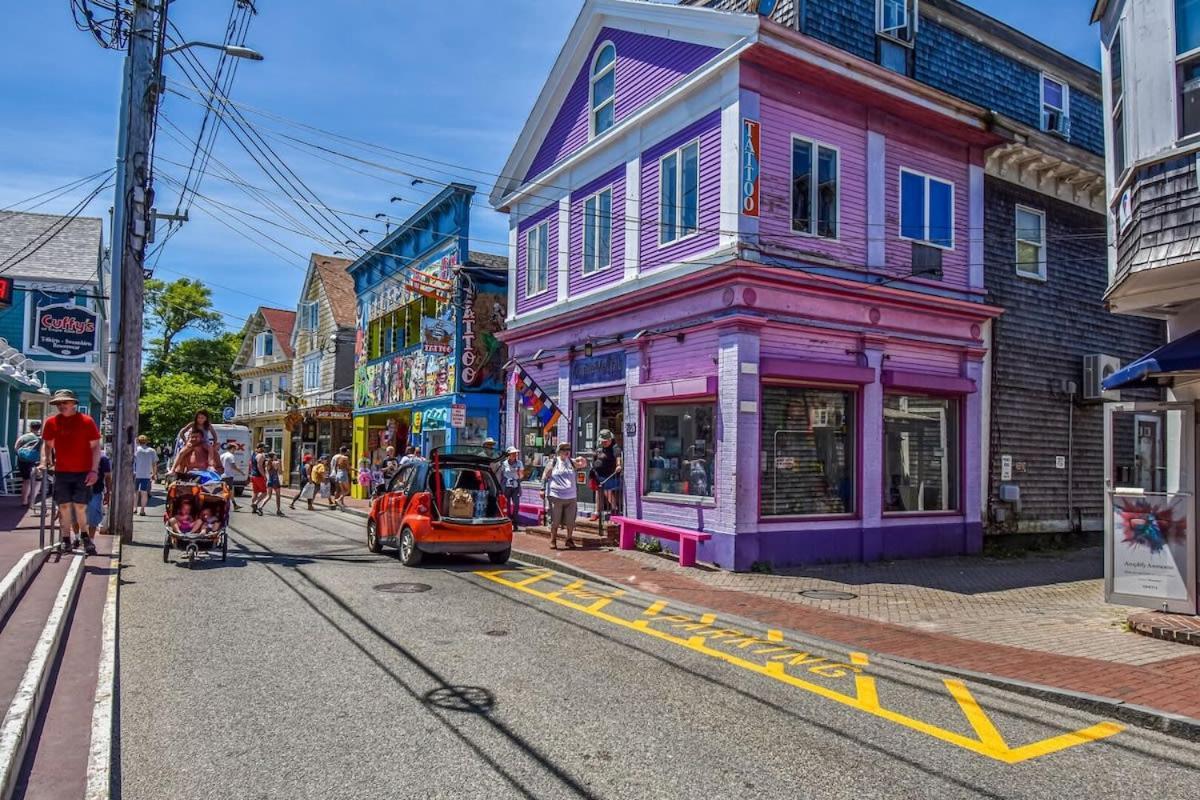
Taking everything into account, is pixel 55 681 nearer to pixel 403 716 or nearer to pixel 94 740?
pixel 94 740

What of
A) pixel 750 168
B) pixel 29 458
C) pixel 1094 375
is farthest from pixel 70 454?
pixel 1094 375

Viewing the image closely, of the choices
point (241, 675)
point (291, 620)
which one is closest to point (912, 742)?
point (241, 675)

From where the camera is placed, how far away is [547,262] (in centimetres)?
1800

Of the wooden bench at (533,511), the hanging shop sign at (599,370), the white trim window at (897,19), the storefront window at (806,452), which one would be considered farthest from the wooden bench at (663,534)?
the white trim window at (897,19)

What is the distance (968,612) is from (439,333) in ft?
51.8

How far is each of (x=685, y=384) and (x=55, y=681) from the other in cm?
908

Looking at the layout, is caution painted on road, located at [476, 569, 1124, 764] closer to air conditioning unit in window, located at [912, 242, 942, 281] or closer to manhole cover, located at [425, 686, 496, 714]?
manhole cover, located at [425, 686, 496, 714]

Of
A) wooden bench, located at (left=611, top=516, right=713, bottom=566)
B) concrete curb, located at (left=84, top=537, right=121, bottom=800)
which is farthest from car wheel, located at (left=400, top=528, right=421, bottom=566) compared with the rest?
concrete curb, located at (left=84, top=537, right=121, bottom=800)

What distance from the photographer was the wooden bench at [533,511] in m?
17.0

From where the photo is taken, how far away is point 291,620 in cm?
782

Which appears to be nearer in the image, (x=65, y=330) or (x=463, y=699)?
(x=463, y=699)

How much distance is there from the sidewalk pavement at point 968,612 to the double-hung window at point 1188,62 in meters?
5.27

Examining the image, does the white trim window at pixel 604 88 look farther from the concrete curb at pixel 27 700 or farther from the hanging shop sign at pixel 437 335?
the concrete curb at pixel 27 700

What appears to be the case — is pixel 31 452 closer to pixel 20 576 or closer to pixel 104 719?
pixel 20 576
